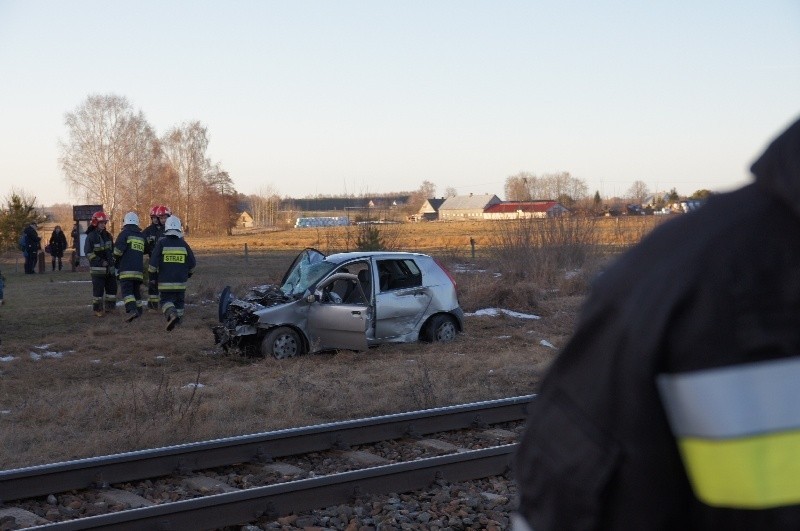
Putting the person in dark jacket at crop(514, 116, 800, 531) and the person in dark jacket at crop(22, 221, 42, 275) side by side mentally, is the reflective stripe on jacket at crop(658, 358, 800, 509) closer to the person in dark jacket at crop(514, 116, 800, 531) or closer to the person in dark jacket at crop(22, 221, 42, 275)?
the person in dark jacket at crop(514, 116, 800, 531)

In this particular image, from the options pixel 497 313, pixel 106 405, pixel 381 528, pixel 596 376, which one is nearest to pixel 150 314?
pixel 497 313

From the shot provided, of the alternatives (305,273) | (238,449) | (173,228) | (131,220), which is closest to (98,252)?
(131,220)

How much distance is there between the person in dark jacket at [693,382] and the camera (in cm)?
128

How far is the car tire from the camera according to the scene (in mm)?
14914

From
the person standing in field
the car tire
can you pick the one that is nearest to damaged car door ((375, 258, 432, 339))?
the car tire

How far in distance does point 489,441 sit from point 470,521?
241 cm

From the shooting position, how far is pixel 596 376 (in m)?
1.43

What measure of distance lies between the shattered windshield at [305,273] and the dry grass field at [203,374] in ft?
3.37

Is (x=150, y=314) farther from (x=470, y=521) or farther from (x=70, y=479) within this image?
(x=470, y=521)

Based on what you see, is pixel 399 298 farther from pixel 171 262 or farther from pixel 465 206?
Result: pixel 465 206

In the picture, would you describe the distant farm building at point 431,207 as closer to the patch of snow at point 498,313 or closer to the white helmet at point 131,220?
the patch of snow at point 498,313

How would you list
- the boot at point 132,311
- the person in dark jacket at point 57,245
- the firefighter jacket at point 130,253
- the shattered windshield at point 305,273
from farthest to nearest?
the person in dark jacket at point 57,245 → the firefighter jacket at point 130,253 → the boot at point 132,311 → the shattered windshield at point 305,273

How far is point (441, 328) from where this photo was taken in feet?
49.3

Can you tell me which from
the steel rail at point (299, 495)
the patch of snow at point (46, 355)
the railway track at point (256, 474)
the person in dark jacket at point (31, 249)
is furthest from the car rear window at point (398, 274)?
the person in dark jacket at point (31, 249)
